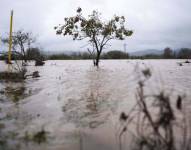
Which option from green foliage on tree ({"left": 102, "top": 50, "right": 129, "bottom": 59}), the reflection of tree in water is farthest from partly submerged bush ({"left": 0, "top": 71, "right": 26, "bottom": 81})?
green foliage on tree ({"left": 102, "top": 50, "right": 129, "bottom": 59})

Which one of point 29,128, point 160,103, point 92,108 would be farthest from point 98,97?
point 160,103

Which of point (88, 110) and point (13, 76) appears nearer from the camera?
point (88, 110)

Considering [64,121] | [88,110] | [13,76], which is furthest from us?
[13,76]

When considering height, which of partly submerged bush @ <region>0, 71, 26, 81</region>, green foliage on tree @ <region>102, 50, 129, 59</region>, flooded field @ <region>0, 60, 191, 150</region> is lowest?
flooded field @ <region>0, 60, 191, 150</region>

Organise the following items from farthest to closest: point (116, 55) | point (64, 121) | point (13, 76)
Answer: point (116, 55), point (13, 76), point (64, 121)

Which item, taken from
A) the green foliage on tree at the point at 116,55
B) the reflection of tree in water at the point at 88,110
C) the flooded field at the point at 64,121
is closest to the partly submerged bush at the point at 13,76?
the flooded field at the point at 64,121

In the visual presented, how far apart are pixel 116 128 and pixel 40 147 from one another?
1718 mm

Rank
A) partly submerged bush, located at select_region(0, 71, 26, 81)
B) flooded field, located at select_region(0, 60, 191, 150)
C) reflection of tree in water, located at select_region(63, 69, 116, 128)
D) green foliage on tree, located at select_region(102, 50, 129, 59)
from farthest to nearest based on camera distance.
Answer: green foliage on tree, located at select_region(102, 50, 129, 59), partly submerged bush, located at select_region(0, 71, 26, 81), reflection of tree in water, located at select_region(63, 69, 116, 128), flooded field, located at select_region(0, 60, 191, 150)

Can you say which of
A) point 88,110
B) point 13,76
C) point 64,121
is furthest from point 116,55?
point 64,121

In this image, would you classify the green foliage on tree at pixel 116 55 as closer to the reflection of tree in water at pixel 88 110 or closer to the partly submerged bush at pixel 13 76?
the partly submerged bush at pixel 13 76

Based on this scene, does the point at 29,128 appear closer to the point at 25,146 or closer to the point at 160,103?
the point at 25,146

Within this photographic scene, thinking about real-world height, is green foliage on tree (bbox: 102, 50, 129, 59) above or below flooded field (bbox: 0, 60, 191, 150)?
above

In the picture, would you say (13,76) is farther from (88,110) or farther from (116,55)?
(116,55)

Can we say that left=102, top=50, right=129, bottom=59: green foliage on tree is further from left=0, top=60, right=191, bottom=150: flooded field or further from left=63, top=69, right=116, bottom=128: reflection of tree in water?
left=0, top=60, right=191, bottom=150: flooded field
